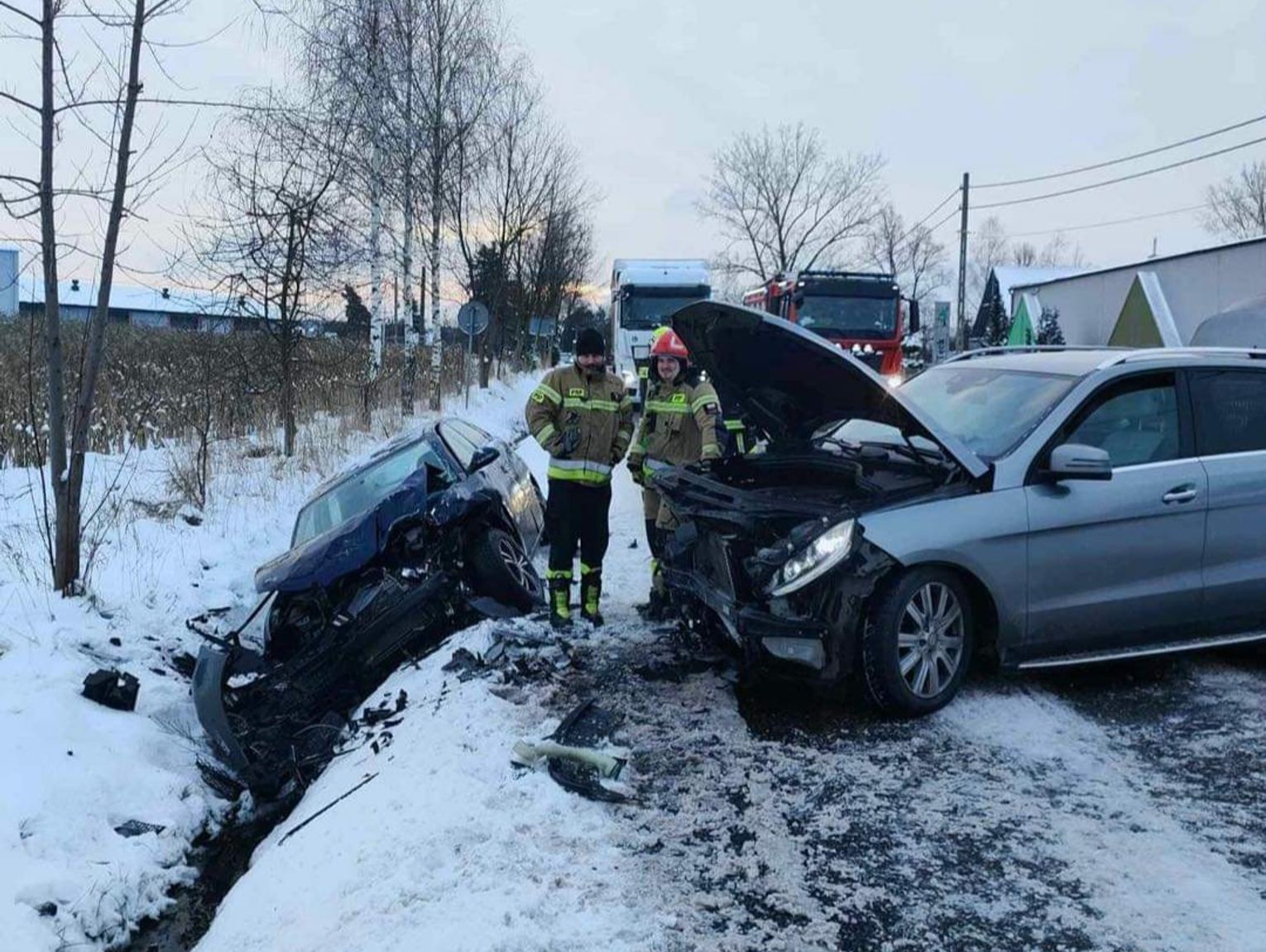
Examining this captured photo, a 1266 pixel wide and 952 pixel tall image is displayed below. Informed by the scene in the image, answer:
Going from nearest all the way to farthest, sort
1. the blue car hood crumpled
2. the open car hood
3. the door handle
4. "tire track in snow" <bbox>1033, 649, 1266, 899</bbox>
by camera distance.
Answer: "tire track in snow" <bbox>1033, 649, 1266, 899</bbox>, the open car hood, the door handle, the blue car hood crumpled

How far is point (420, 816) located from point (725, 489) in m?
2.12

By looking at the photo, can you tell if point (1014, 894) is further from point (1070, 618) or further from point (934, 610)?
point (1070, 618)

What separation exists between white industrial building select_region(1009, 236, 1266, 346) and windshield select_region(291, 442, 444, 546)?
12.5m

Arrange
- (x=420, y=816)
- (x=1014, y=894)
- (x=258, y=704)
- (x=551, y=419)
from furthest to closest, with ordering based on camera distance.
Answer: (x=551, y=419) → (x=258, y=704) → (x=420, y=816) → (x=1014, y=894)

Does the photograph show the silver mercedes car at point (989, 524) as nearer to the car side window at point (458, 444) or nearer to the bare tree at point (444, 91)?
the car side window at point (458, 444)

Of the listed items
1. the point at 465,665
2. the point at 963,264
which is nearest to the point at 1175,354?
the point at 465,665

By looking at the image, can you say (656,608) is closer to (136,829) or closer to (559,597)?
(559,597)

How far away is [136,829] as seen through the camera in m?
4.06

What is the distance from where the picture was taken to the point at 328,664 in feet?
16.5

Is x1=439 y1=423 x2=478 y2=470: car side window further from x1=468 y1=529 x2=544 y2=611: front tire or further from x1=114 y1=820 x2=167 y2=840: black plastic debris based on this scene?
x1=114 y1=820 x2=167 y2=840: black plastic debris

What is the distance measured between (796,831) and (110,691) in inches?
148

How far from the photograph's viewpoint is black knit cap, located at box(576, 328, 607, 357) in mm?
5746

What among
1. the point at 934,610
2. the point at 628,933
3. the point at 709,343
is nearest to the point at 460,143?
the point at 709,343

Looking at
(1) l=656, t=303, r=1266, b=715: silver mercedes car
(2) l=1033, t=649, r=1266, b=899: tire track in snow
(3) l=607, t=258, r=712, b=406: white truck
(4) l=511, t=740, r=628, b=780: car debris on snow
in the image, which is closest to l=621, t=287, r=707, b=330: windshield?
(3) l=607, t=258, r=712, b=406: white truck
